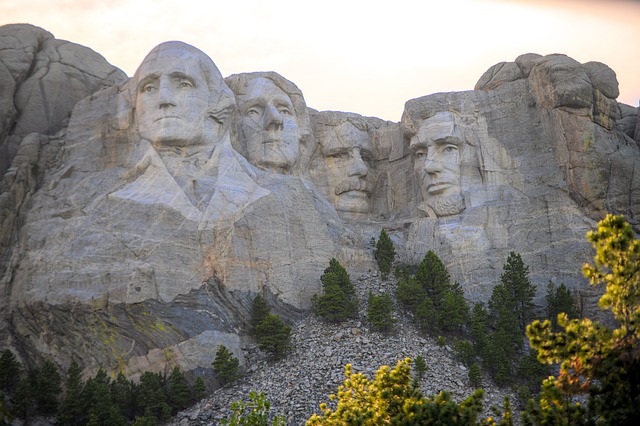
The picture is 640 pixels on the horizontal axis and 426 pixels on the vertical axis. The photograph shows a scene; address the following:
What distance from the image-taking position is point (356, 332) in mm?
37438

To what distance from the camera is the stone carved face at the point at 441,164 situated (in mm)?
43438

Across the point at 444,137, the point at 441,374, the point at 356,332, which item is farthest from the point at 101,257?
the point at 444,137

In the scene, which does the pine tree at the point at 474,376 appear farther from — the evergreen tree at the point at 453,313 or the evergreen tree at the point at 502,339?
the evergreen tree at the point at 453,313

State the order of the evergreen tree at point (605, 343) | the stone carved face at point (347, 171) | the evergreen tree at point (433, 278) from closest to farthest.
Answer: the evergreen tree at point (605, 343), the evergreen tree at point (433, 278), the stone carved face at point (347, 171)

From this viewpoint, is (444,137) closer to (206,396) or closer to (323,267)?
(323,267)

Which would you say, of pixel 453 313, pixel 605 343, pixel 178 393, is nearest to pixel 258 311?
pixel 178 393

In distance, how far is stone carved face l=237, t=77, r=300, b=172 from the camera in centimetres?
4344

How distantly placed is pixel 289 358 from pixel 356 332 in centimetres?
252

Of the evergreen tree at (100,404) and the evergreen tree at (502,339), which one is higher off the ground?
the evergreen tree at (502,339)

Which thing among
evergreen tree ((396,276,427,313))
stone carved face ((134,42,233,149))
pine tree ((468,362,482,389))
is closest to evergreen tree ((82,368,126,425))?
stone carved face ((134,42,233,149))

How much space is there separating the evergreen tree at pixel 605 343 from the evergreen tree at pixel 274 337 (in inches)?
616

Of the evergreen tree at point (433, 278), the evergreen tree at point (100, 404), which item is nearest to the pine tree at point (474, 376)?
the evergreen tree at point (433, 278)

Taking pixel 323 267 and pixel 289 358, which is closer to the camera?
pixel 289 358

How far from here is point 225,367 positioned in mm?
35125
